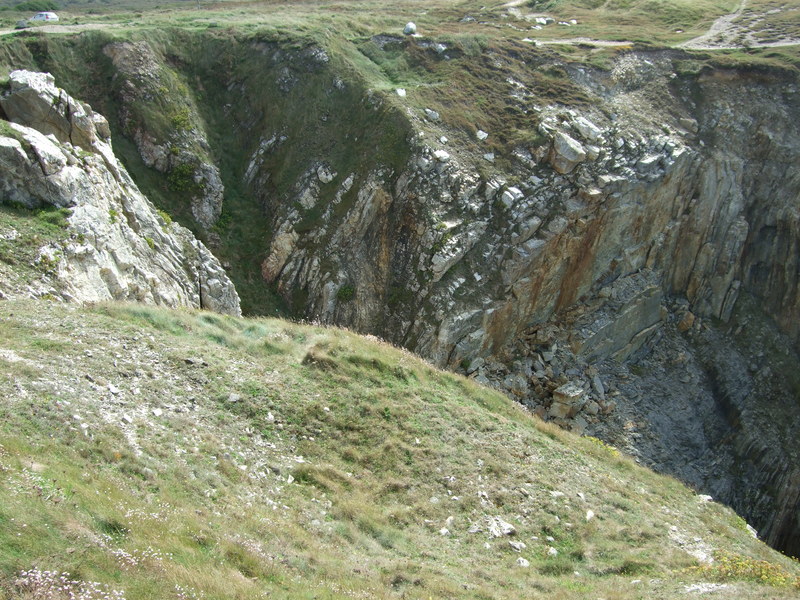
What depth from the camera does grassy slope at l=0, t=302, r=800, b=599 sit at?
8.95 m

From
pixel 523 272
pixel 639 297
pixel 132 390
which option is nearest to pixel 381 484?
pixel 132 390

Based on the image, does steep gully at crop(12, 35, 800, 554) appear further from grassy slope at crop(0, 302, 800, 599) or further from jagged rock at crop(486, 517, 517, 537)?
jagged rock at crop(486, 517, 517, 537)

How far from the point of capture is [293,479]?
13.9 m

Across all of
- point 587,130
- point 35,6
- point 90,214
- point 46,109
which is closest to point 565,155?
point 587,130

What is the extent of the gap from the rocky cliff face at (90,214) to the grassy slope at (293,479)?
2912 millimetres

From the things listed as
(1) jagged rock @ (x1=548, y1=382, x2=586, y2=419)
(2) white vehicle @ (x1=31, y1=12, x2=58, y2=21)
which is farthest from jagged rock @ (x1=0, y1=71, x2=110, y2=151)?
(1) jagged rock @ (x1=548, y1=382, x2=586, y2=419)

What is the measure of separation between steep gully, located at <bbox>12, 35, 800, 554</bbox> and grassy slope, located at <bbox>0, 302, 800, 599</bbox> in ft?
30.7

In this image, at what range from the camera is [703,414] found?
33656 mm

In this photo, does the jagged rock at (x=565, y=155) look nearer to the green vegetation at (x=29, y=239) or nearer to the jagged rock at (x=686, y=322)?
the jagged rock at (x=686, y=322)

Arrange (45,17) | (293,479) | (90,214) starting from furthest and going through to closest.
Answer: (45,17), (90,214), (293,479)

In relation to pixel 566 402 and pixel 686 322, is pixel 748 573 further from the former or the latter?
pixel 686 322

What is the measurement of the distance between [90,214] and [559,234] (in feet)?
73.8

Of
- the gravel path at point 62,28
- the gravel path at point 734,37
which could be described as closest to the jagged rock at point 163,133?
the gravel path at point 62,28

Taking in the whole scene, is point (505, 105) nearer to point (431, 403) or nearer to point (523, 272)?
point (523, 272)
